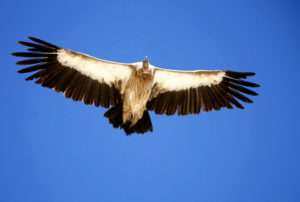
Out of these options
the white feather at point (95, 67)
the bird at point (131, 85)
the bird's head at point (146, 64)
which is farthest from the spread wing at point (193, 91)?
the white feather at point (95, 67)

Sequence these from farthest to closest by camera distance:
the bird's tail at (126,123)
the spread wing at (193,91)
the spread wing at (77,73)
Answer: the spread wing at (193,91) < the bird's tail at (126,123) < the spread wing at (77,73)

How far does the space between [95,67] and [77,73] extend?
39 centimetres

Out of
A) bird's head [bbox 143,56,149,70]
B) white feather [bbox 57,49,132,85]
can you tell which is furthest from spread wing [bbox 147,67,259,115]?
white feather [bbox 57,49,132,85]

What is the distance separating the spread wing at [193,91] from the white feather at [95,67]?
0.74m

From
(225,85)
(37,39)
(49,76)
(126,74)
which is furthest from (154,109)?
(37,39)

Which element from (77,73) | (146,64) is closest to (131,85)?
(146,64)

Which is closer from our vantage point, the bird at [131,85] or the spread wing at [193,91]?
the bird at [131,85]

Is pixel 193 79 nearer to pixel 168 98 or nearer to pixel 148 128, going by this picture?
pixel 168 98

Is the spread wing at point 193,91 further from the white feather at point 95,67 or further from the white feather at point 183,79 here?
the white feather at point 95,67

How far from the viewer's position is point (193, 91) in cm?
824

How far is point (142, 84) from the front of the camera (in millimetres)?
7660

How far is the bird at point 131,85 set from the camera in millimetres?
7434

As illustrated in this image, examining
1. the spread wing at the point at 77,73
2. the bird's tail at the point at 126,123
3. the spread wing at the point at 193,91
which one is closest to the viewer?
the spread wing at the point at 77,73

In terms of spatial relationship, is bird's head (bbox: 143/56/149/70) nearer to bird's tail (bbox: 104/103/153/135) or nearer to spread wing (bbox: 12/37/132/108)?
spread wing (bbox: 12/37/132/108)
